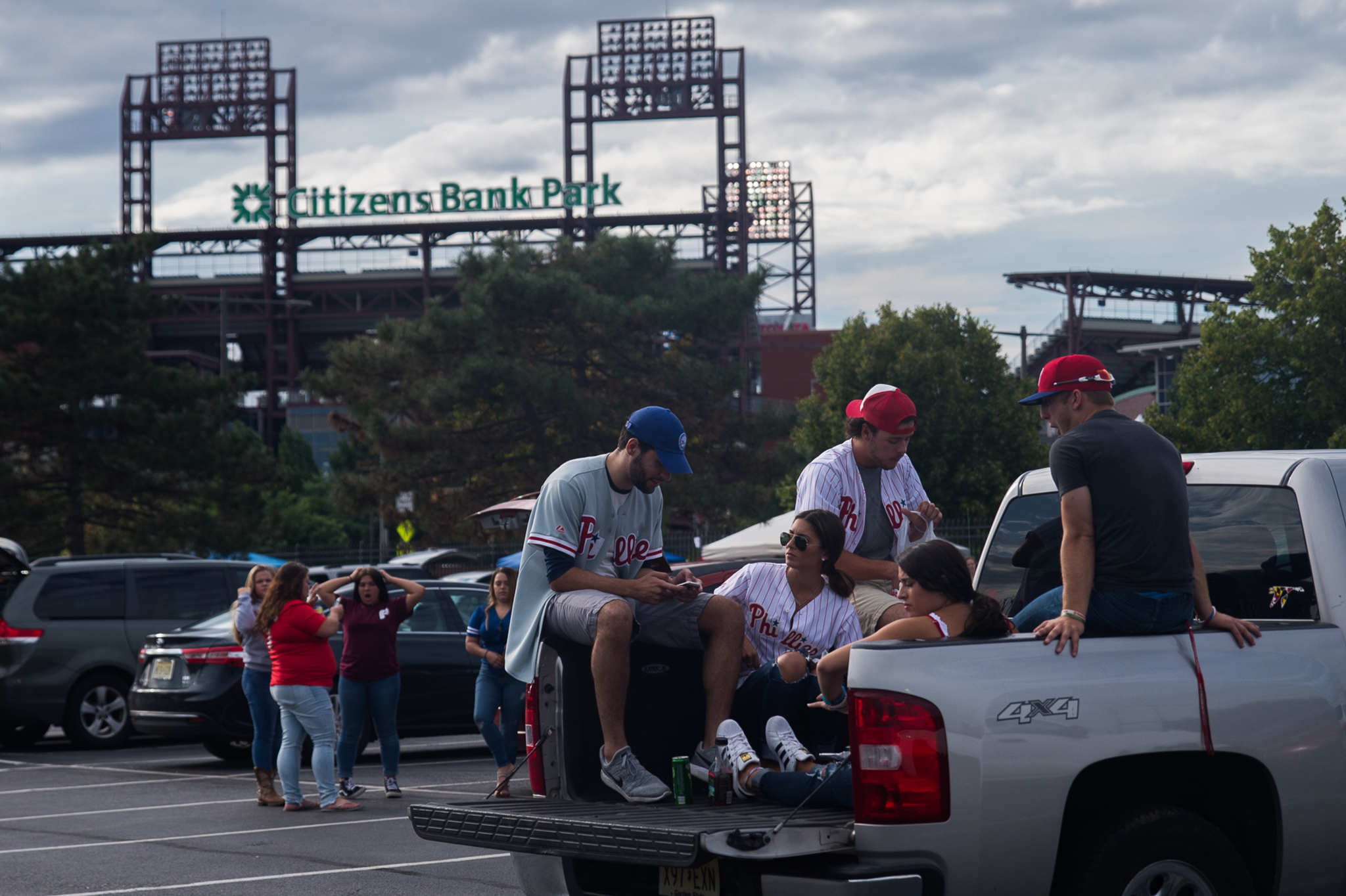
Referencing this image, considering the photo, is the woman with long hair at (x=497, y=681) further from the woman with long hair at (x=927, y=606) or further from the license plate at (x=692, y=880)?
the license plate at (x=692, y=880)

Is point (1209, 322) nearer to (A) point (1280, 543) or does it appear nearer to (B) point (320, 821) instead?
(B) point (320, 821)

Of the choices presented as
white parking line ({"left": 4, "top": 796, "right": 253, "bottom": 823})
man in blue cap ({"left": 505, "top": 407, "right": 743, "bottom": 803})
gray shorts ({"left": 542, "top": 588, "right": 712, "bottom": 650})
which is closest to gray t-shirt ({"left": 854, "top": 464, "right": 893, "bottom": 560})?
man in blue cap ({"left": 505, "top": 407, "right": 743, "bottom": 803})

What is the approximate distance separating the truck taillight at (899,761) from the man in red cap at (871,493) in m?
2.21

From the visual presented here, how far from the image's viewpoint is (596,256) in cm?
4297

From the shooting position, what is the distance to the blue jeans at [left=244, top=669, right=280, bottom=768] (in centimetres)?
1180

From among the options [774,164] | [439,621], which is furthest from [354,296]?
[439,621]

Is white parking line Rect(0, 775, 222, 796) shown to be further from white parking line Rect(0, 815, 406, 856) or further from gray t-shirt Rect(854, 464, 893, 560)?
gray t-shirt Rect(854, 464, 893, 560)

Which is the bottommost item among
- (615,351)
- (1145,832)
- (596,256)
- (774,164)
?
(1145,832)

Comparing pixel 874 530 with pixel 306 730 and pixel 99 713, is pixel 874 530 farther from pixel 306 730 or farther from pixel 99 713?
pixel 99 713

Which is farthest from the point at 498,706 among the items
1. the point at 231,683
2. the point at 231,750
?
the point at 231,750

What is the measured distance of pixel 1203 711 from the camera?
15.1 ft

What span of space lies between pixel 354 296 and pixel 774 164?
42.9 metres

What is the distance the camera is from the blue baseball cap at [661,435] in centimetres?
575

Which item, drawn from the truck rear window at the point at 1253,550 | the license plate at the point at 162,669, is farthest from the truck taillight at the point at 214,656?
the truck rear window at the point at 1253,550
